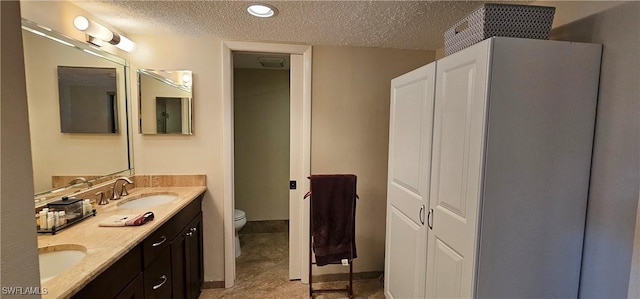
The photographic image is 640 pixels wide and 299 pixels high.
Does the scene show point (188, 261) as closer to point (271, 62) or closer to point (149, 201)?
point (149, 201)

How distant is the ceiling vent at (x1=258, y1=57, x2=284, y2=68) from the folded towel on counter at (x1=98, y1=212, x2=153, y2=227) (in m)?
1.97

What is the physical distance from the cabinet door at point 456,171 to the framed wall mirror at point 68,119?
1.83 meters

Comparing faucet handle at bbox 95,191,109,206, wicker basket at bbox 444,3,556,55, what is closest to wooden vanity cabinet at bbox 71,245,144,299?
faucet handle at bbox 95,191,109,206

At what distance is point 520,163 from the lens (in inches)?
44.9

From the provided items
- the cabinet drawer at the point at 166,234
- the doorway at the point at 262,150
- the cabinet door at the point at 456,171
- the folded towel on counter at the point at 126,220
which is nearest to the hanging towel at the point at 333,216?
the cabinet door at the point at 456,171

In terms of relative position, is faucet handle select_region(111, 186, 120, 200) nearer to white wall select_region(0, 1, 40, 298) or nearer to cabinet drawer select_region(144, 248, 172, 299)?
cabinet drawer select_region(144, 248, 172, 299)

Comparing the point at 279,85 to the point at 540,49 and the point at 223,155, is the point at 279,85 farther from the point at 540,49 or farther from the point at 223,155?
the point at 540,49

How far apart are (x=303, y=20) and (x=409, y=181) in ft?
4.13

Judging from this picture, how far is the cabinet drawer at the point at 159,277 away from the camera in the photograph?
1.44 m

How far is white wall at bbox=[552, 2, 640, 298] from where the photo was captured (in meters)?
1.05

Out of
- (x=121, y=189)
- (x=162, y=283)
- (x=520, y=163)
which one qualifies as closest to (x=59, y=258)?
(x=162, y=283)

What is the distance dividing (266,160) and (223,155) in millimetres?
1327

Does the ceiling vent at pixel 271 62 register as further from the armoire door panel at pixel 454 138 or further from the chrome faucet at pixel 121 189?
the armoire door panel at pixel 454 138

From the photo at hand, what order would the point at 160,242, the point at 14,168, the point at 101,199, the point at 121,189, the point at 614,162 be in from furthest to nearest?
the point at 121,189 < the point at 101,199 < the point at 160,242 < the point at 614,162 < the point at 14,168
